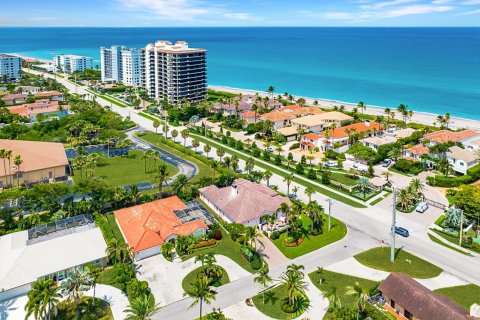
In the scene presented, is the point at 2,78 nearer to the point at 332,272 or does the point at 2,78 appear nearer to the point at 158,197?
the point at 158,197

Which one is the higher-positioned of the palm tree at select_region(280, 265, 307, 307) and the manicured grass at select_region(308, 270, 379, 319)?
the palm tree at select_region(280, 265, 307, 307)

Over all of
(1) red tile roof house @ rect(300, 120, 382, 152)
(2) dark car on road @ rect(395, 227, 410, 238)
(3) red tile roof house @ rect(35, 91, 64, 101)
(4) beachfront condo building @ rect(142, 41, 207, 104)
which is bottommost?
(2) dark car on road @ rect(395, 227, 410, 238)

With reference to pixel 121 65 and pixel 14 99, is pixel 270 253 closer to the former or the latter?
pixel 14 99

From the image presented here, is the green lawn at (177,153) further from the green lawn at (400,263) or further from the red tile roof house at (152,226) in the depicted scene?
the green lawn at (400,263)

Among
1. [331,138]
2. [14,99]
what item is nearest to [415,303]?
[331,138]

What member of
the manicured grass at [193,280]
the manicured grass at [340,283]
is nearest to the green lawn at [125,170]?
the manicured grass at [193,280]

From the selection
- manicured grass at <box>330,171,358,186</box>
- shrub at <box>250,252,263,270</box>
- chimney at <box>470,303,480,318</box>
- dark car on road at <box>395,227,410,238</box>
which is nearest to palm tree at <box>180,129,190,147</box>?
manicured grass at <box>330,171,358,186</box>

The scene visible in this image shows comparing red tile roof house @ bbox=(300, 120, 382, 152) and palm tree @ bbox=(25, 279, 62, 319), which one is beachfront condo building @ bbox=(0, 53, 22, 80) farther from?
palm tree @ bbox=(25, 279, 62, 319)
